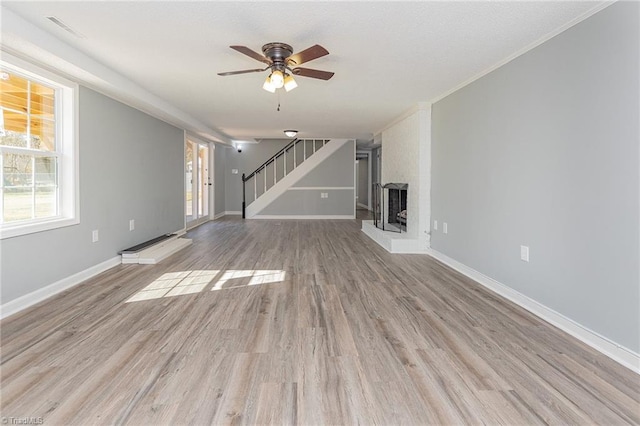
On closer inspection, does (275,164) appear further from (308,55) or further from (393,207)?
(308,55)

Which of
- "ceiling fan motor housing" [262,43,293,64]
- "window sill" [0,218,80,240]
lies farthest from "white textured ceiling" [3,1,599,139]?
"window sill" [0,218,80,240]

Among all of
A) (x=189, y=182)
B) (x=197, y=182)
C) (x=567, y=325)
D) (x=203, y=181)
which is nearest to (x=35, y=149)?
(x=567, y=325)

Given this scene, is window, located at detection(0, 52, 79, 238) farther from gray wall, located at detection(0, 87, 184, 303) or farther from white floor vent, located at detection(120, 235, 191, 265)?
white floor vent, located at detection(120, 235, 191, 265)

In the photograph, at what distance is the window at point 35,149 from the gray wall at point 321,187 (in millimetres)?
6760

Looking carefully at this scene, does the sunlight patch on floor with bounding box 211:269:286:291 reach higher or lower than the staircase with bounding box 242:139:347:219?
lower

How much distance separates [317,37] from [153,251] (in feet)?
12.0

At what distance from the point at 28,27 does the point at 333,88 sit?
3018 mm

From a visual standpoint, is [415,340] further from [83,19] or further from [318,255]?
[83,19]

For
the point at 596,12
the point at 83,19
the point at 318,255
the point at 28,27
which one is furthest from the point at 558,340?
the point at 28,27

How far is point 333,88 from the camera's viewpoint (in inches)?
178

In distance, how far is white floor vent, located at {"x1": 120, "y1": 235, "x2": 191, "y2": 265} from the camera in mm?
4625

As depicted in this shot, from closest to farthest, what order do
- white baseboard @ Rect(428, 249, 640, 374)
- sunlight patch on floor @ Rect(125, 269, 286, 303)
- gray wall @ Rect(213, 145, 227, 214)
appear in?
white baseboard @ Rect(428, 249, 640, 374), sunlight patch on floor @ Rect(125, 269, 286, 303), gray wall @ Rect(213, 145, 227, 214)

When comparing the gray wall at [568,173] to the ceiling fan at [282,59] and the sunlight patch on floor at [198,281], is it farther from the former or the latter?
the sunlight patch on floor at [198,281]

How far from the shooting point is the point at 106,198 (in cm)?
433
